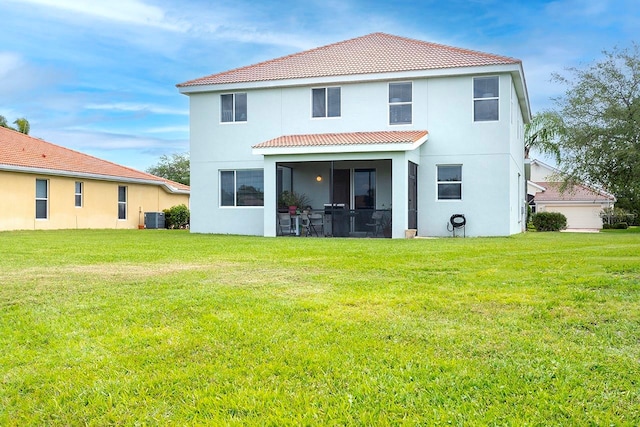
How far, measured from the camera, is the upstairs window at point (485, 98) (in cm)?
1830

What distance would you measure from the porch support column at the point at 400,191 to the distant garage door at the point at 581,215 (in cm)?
2720

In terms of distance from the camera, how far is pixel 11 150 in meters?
23.6

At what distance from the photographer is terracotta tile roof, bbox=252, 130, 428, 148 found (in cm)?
1719

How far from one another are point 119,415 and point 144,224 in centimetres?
2717

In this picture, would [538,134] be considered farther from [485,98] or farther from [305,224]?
[305,224]

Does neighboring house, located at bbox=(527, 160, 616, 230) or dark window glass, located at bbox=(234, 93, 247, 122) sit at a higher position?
dark window glass, located at bbox=(234, 93, 247, 122)

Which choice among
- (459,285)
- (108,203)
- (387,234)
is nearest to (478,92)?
(387,234)

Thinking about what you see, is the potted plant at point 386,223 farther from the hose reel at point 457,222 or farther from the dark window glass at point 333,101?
the dark window glass at point 333,101

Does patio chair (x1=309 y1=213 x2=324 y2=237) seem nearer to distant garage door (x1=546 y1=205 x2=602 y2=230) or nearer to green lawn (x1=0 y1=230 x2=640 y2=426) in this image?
green lawn (x1=0 y1=230 x2=640 y2=426)

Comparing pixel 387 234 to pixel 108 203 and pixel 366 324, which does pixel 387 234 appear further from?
pixel 108 203

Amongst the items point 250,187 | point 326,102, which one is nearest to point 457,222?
point 326,102

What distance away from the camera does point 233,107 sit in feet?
68.4

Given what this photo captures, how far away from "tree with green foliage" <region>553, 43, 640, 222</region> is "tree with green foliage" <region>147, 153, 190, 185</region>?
40463mm

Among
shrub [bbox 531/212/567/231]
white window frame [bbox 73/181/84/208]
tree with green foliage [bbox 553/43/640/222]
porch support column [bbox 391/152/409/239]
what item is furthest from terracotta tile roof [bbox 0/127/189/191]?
tree with green foliage [bbox 553/43/640/222]
